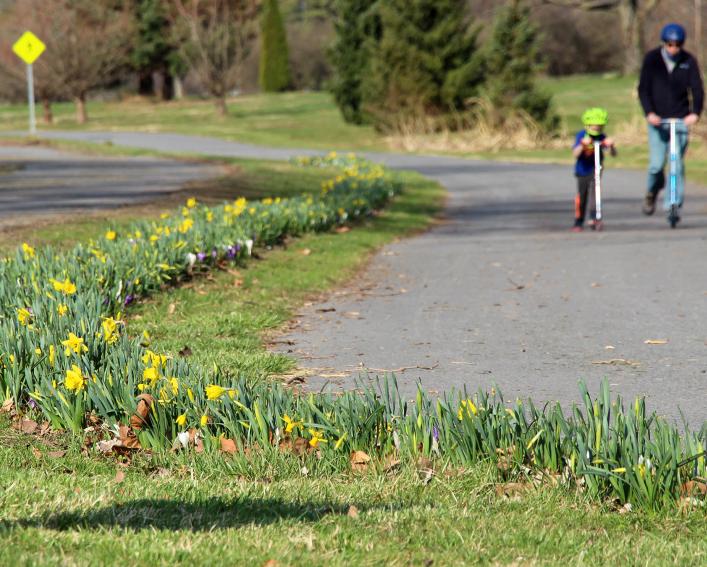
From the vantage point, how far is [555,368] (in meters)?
6.12

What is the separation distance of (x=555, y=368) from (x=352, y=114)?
41.4 m

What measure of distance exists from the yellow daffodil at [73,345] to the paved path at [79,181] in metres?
7.26

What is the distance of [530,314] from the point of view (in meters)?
7.88

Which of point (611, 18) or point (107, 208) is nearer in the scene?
point (107, 208)

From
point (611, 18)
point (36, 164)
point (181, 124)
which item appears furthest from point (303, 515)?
point (611, 18)

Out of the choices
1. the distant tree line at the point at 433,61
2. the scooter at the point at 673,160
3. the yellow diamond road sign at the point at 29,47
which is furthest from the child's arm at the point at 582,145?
the distant tree line at the point at 433,61

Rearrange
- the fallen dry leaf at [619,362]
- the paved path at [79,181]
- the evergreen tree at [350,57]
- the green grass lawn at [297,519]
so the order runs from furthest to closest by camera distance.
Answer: the evergreen tree at [350,57]
the paved path at [79,181]
the fallen dry leaf at [619,362]
the green grass lawn at [297,519]

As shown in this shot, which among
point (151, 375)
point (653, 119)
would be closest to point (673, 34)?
point (653, 119)

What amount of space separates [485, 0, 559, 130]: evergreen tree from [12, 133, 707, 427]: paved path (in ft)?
→ 69.7

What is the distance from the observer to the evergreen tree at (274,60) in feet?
232

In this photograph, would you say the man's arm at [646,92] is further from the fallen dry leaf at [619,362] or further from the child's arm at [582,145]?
the fallen dry leaf at [619,362]

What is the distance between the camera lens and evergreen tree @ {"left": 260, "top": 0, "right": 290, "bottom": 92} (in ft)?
232

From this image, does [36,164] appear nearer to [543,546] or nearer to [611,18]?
[543,546]

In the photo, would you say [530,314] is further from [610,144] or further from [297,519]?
[610,144]
